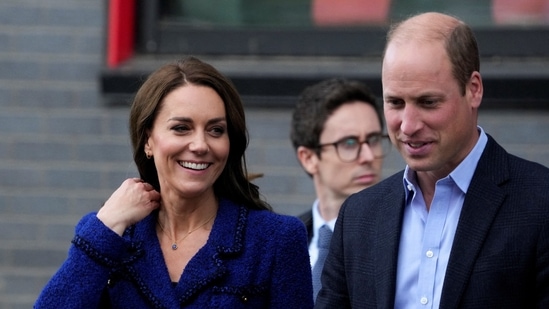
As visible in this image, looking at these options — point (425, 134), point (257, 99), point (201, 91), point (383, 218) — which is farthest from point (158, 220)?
point (257, 99)

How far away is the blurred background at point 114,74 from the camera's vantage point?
6.85 metres

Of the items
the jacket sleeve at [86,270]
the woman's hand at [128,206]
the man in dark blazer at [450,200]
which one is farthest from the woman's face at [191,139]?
the man in dark blazer at [450,200]

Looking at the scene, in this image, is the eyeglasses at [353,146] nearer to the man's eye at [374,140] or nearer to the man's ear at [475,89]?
the man's eye at [374,140]

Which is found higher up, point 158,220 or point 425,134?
point 425,134

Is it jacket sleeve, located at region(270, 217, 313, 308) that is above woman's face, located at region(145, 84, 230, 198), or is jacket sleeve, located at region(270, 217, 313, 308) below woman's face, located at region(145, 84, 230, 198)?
below

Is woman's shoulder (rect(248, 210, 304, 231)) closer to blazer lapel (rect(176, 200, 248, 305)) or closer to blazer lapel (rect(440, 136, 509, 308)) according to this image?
blazer lapel (rect(176, 200, 248, 305))

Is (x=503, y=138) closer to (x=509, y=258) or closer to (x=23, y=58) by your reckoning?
(x=23, y=58)

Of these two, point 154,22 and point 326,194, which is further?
point 154,22

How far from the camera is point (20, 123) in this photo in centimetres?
708

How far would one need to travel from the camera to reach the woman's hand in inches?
161

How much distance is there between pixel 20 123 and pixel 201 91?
3.23 m

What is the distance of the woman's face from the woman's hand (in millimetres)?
113

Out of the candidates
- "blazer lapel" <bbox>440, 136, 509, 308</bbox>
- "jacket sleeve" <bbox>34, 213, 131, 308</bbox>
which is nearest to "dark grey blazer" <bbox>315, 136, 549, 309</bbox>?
"blazer lapel" <bbox>440, 136, 509, 308</bbox>

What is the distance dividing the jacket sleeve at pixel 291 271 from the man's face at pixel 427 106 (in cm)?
71
